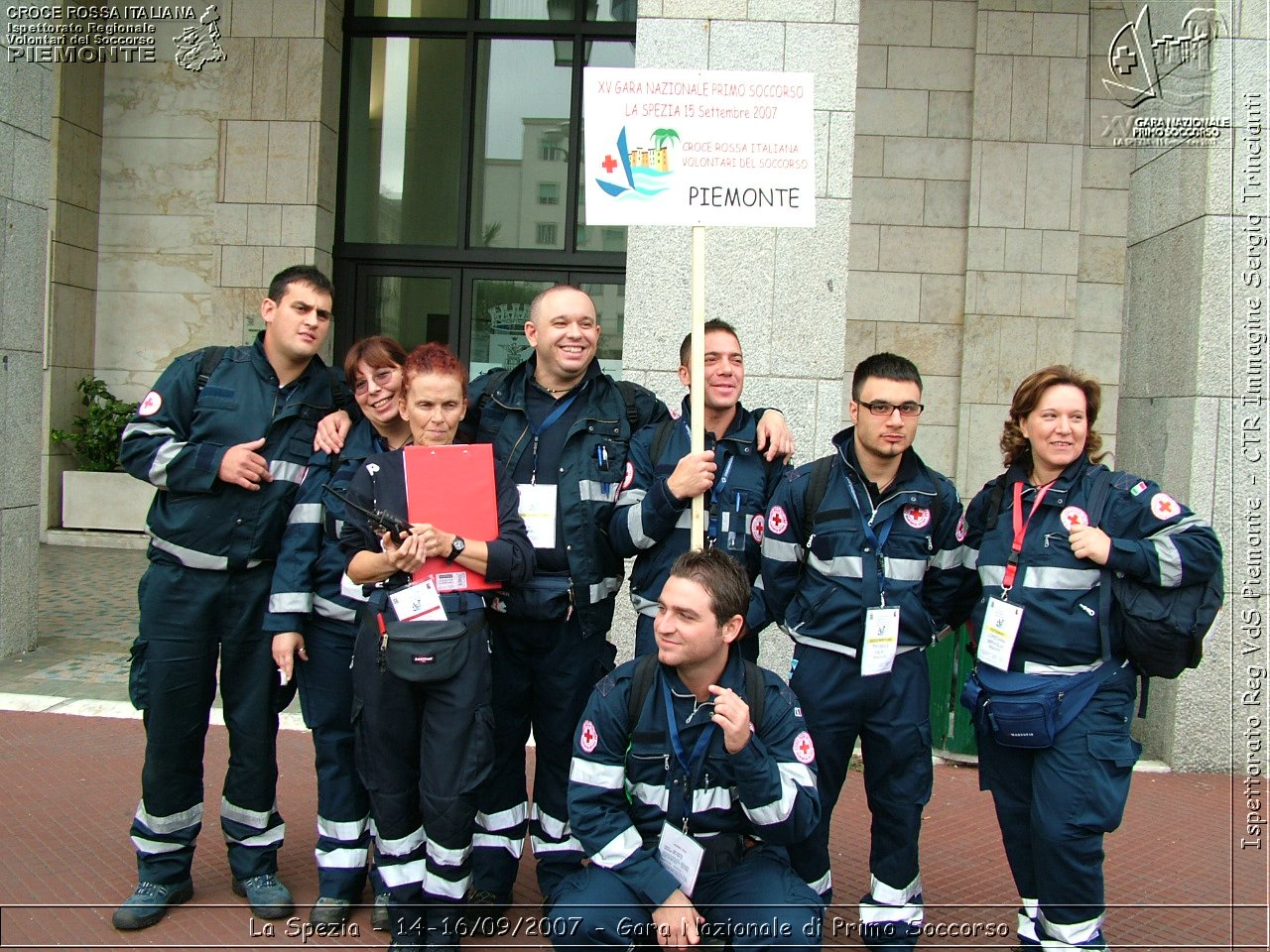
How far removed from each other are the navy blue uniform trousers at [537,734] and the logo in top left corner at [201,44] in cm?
955

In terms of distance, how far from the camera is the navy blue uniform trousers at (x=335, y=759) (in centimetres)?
432

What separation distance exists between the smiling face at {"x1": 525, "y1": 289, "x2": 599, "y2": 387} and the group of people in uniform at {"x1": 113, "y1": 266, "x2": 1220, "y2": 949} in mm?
12

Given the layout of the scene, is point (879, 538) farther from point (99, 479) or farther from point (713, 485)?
point (99, 479)

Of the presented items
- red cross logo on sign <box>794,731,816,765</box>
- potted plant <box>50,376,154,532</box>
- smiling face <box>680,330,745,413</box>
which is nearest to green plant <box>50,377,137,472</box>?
potted plant <box>50,376,154,532</box>

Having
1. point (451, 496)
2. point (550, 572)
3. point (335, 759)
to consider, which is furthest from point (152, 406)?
point (550, 572)

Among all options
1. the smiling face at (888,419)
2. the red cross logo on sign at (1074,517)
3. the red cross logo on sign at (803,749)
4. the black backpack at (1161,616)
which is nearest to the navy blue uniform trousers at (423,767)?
the red cross logo on sign at (803,749)

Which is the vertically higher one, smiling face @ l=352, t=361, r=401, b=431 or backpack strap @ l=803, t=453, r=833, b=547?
smiling face @ l=352, t=361, r=401, b=431

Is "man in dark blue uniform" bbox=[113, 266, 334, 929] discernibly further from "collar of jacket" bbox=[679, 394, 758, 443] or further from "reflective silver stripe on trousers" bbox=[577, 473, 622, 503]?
"collar of jacket" bbox=[679, 394, 758, 443]

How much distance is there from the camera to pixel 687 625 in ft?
11.5

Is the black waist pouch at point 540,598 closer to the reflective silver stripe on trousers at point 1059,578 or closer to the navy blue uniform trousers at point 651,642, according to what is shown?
the navy blue uniform trousers at point 651,642

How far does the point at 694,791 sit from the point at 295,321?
231 centimetres

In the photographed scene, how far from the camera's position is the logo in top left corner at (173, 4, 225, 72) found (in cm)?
1169

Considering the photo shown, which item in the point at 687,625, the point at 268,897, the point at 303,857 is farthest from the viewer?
the point at 303,857

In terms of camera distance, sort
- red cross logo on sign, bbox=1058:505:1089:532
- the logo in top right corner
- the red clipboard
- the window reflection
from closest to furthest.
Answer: red cross logo on sign, bbox=1058:505:1089:532 → the red clipboard → the logo in top right corner → the window reflection
